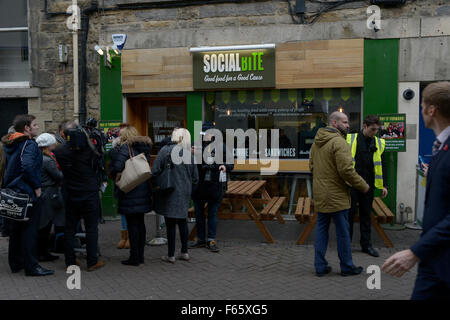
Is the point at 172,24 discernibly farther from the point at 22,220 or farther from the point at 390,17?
the point at 22,220

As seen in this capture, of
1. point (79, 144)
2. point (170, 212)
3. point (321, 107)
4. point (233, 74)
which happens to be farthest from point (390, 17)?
point (79, 144)

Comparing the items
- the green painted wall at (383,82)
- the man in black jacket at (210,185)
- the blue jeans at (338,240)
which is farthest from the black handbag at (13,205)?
the green painted wall at (383,82)

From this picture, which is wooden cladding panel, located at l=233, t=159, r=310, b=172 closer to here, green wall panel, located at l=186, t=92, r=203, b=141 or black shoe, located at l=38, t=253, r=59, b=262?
green wall panel, located at l=186, t=92, r=203, b=141

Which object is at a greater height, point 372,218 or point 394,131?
point 394,131

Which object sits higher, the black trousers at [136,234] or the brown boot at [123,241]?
the black trousers at [136,234]

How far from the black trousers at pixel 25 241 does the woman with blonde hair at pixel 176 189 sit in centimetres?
148

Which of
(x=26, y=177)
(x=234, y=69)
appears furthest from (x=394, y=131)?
(x=26, y=177)

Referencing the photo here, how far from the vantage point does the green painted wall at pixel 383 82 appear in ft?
25.6

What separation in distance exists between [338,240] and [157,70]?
5240 millimetres

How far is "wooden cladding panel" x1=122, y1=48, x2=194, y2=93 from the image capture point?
8.58 metres

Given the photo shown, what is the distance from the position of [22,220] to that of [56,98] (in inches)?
186

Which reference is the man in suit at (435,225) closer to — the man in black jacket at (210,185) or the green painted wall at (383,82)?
the man in black jacket at (210,185)

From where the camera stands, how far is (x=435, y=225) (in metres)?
2.36

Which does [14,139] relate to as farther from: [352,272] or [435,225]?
[435,225]
